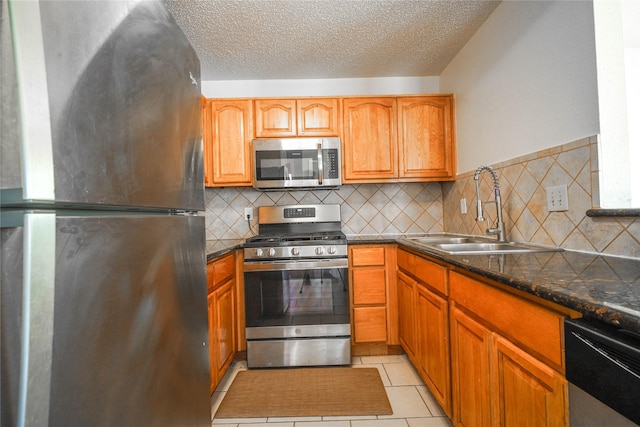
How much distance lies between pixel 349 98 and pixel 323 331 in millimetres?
1905

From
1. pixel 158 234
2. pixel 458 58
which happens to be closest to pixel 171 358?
pixel 158 234

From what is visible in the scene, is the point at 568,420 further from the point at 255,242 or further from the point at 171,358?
the point at 255,242

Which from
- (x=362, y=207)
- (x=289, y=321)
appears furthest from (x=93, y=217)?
(x=362, y=207)

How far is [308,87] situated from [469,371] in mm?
2543

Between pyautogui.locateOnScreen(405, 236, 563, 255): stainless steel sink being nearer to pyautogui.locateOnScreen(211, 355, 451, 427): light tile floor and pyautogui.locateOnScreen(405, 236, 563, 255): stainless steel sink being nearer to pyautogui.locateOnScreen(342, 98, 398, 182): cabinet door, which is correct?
pyautogui.locateOnScreen(342, 98, 398, 182): cabinet door

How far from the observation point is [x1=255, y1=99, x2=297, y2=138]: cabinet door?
8.85ft

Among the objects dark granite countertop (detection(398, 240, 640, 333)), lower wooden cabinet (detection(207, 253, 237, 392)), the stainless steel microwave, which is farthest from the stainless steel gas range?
dark granite countertop (detection(398, 240, 640, 333))

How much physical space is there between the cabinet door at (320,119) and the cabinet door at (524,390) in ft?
6.73

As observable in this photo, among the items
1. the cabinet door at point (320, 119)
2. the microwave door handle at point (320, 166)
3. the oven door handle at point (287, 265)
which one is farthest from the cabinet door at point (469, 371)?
the cabinet door at point (320, 119)

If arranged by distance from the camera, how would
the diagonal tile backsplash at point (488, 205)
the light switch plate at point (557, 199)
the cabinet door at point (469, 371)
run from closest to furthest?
the cabinet door at point (469, 371), the diagonal tile backsplash at point (488, 205), the light switch plate at point (557, 199)

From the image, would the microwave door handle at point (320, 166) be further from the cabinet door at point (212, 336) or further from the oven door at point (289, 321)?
the cabinet door at point (212, 336)

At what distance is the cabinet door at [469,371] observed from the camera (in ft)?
3.82

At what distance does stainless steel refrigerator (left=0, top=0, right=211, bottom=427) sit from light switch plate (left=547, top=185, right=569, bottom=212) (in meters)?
1.58

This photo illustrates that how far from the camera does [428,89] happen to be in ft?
9.71
